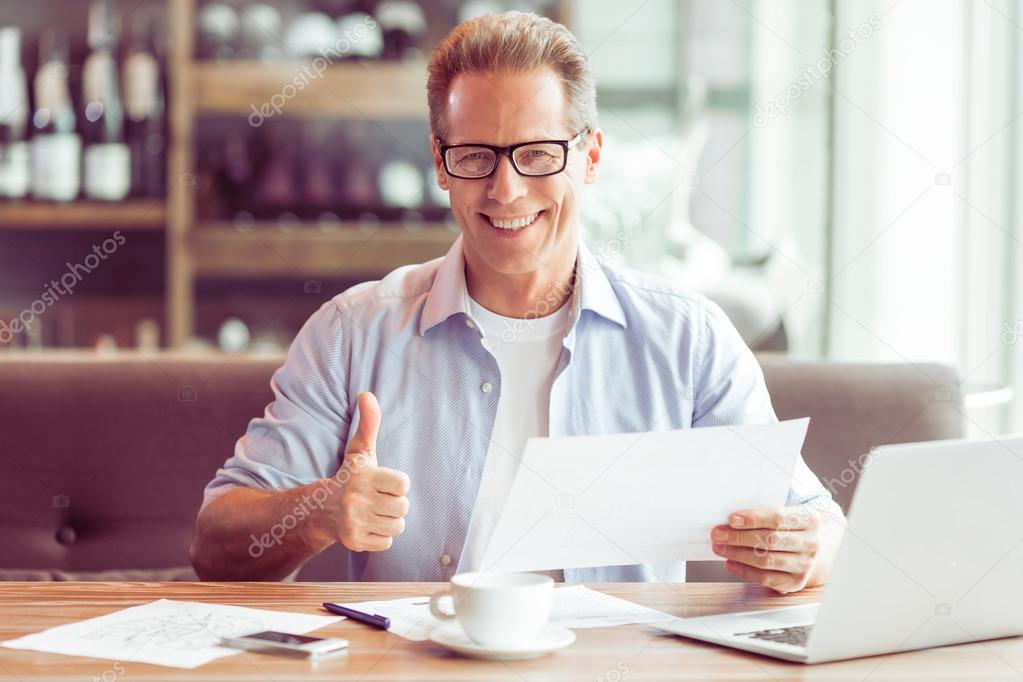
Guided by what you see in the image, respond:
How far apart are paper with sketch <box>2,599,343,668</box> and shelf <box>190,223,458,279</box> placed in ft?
7.94

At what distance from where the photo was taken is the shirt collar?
5.45ft

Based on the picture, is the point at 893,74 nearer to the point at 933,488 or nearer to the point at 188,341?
the point at 188,341

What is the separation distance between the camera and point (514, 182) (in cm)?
157

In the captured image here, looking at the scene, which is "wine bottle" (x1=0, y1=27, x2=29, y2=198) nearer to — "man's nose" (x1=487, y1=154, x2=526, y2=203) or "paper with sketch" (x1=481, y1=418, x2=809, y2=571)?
"man's nose" (x1=487, y1=154, x2=526, y2=203)

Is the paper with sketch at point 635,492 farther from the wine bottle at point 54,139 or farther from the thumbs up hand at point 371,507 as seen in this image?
the wine bottle at point 54,139

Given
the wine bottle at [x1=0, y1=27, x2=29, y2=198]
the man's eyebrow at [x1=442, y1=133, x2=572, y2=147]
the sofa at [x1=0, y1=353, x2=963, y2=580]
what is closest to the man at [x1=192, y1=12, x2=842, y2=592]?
the man's eyebrow at [x1=442, y1=133, x2=572, y2=147]

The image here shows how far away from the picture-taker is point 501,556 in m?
1.16

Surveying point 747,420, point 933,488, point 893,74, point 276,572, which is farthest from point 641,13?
point 933,488

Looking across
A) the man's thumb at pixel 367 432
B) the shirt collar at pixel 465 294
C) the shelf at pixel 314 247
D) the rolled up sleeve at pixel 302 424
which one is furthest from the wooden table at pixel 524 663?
the shelf at pixel 314 247

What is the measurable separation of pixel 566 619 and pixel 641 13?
3282 mm

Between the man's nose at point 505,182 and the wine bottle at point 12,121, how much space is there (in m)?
2.40

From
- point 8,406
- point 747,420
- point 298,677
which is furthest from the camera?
point 8,406

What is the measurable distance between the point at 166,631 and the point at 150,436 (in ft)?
2.61

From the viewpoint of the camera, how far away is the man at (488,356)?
1.57 metres
